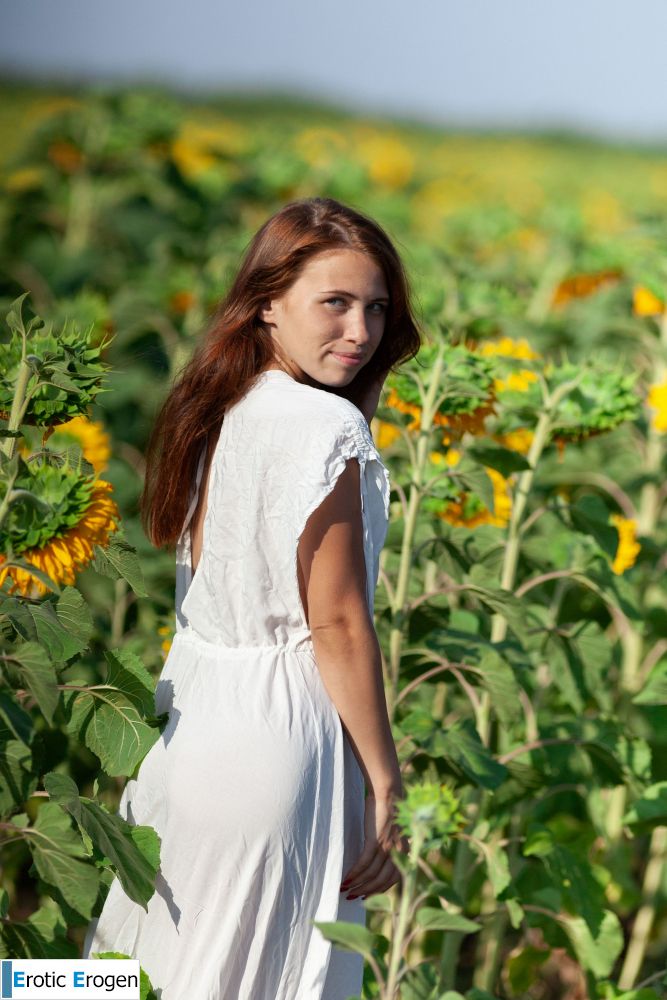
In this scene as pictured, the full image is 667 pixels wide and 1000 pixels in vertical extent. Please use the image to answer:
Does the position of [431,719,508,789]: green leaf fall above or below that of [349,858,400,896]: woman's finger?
above

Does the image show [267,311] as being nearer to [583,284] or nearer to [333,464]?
[333,464]

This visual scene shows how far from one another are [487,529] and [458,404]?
0.98 ft

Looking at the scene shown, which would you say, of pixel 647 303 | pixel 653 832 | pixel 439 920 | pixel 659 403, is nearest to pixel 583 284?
pixel 647 303

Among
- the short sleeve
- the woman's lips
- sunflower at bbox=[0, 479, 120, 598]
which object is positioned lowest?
sunflower at bbox=[0, 479, 120, 598]

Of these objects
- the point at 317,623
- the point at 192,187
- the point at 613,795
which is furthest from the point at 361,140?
the point at 317,623

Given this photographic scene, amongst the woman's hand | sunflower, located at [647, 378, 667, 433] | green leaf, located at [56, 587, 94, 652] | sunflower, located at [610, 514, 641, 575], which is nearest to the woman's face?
green leaf, located at [56, 587, 94, 652]

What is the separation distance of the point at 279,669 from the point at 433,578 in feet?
2.44

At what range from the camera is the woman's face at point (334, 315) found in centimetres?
148

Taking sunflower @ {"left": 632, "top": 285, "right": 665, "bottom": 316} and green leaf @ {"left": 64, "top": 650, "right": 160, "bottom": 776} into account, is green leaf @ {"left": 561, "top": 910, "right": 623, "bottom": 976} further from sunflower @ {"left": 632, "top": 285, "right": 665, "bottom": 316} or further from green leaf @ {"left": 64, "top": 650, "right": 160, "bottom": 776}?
sunflower @ {"left": 632, "top": 285, "right": 665, "bottom": 316}

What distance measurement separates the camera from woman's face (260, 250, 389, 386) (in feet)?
4.87

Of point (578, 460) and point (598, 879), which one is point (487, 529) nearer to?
point (598, 879)

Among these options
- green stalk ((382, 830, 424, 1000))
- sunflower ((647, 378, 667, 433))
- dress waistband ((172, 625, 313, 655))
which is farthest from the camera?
sunflower ((647, 378, 667, 433))

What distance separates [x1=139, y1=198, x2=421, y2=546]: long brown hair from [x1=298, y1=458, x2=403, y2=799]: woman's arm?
22 cm

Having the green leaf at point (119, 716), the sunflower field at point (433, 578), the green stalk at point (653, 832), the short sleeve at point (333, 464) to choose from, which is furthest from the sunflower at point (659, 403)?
the green leaf at point (119, 716)
